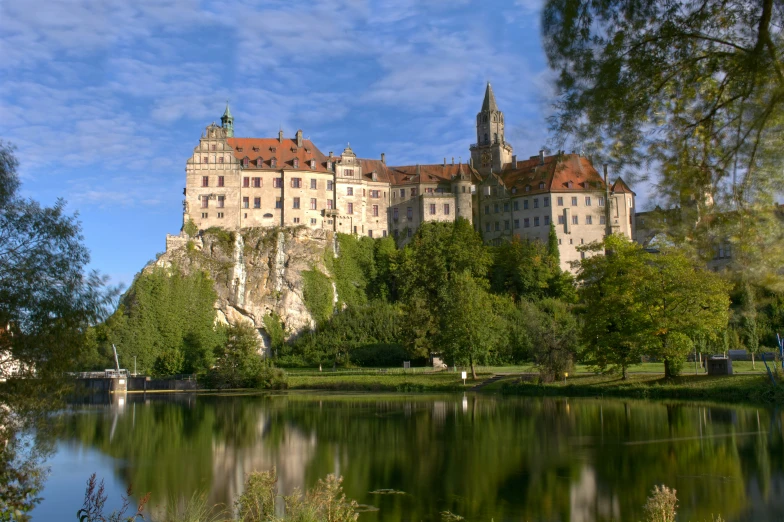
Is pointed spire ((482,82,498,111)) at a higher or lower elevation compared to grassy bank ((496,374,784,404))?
higher

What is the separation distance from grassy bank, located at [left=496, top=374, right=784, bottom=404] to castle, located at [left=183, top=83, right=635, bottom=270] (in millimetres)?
29603

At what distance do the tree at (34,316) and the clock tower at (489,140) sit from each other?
70.2 metres

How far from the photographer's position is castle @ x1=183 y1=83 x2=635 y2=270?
69438mm

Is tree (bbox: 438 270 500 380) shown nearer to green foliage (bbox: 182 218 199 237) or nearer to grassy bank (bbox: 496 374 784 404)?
grassy bank (bbox: 496 374 784 404)

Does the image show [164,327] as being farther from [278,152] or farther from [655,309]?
[655,309]

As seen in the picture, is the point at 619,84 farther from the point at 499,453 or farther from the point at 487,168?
the point at 487,168

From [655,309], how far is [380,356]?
25.8m

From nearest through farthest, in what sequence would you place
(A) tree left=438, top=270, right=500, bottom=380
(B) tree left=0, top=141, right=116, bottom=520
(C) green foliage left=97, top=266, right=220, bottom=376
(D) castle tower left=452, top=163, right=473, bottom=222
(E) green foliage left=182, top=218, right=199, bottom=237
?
(B) tree left=0, top=141, right=116, bottom=520 < (A) tree left=438, top=270, right=500, bottom=380 < (C) green foliage left=97, top=266, right=220, bottom=376 < (E) green foliage left=182, top=218, right=199, bottom=237 < (D) castle tower left=452, top=163, right=473, bottom=222

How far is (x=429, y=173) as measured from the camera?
7725 centimetres

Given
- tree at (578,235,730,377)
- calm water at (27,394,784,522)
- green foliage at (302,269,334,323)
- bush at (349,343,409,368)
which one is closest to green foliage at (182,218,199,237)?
green foliage at (302,269,334,323)

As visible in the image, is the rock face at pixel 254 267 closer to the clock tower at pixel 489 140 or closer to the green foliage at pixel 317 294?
the green foliage at pixel 317 294

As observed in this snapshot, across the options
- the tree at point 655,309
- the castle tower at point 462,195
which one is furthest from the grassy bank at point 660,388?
the castle tower at point 462,195

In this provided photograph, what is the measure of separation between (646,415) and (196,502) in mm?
19381

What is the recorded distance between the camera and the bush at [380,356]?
56375 mm
